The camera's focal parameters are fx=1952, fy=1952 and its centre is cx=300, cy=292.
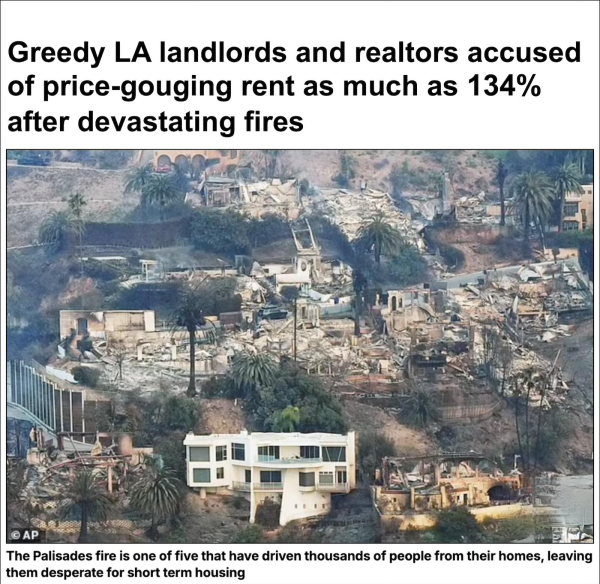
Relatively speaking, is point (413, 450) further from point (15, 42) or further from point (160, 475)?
point (15, 42)

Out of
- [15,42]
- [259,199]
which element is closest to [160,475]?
[259,199]

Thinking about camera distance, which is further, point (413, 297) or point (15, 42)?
point (413, 297)

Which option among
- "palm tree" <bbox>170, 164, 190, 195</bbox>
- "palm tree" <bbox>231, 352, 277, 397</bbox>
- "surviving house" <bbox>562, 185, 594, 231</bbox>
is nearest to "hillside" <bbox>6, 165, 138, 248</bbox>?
"palm tree" <bbox>170, 164, 190, 195</bbox>

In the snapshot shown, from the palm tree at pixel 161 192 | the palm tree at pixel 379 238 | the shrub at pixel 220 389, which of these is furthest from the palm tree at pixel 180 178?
the shrub at pixel 220 389

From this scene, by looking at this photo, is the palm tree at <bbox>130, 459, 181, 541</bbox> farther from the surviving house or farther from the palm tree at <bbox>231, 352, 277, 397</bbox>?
the surviving house

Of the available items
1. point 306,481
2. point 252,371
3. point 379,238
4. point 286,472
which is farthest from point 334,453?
point 379,238

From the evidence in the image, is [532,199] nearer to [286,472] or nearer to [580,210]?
[580,210]

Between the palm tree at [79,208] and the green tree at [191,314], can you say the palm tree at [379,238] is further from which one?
the palm tree at [79,208]
